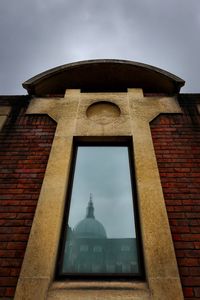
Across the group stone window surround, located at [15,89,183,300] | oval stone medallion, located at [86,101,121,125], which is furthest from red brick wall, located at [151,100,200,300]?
oval stone medallion, located at [86,101,121,125]

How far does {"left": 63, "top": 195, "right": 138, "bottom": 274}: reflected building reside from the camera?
2346mm

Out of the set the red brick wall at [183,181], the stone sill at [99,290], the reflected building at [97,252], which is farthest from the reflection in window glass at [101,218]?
the red brick wall at [183,181]

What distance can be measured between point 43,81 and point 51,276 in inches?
141

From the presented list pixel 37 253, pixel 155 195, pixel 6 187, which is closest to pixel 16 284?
pixel 37 253

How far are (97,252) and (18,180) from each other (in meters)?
1.45

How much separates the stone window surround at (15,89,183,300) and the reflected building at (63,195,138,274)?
20 cm

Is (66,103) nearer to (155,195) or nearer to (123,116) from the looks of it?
(123,116)

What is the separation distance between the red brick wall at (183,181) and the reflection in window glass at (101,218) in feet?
1.65

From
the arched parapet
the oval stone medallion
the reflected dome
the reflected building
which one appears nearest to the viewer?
the reflected building

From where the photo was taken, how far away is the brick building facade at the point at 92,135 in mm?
2240

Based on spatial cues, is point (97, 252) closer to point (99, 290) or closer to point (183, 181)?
point (99, 290)

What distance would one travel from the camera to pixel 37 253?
2.25 metres

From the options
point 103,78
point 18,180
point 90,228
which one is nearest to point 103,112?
point 103,78

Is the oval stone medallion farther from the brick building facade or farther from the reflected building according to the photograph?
the reflected building
